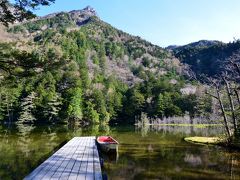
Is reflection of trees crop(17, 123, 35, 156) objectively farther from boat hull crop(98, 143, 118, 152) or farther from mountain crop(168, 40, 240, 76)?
mountain crop(168, 40, 240, 76)

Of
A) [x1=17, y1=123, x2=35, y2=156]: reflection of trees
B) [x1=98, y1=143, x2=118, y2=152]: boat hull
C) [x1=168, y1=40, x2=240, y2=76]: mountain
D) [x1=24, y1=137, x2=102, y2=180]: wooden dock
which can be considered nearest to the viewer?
[x1=24, y1=137, x2=102, y2=180]: wooden dock

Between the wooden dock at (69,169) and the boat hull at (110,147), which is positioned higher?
the boat hull at (110,147)

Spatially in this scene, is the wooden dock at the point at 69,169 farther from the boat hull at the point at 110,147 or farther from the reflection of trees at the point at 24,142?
the reflection of trees at the point at 24,142

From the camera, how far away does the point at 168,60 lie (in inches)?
7638

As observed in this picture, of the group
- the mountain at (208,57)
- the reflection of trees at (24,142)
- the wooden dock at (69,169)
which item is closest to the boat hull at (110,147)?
the reflection of trees at (24,142)

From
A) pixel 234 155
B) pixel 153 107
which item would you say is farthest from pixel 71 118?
pixel 234 155


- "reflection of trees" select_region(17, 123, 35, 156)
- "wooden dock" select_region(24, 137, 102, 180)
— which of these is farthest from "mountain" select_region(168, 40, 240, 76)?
"wooden dock" select_region(24, 137, 102, 180)

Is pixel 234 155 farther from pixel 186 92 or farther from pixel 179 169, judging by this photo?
pixel 186 92

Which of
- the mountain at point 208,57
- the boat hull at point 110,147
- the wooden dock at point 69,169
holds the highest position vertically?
the mountain at point 208,57

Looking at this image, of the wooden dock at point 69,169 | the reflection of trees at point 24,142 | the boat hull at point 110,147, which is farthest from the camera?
the reflection of trees at point 24,142

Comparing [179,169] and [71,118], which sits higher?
[71,118]

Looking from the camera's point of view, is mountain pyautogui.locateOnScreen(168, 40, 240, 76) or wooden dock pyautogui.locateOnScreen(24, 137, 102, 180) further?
mountain pyautogui.locateOnScreen(168, 40, 240, 76)

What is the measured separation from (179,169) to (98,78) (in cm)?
9772

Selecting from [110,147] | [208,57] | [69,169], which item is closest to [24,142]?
[110,147]
